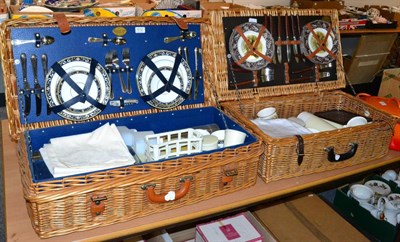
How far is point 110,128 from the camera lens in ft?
3.49

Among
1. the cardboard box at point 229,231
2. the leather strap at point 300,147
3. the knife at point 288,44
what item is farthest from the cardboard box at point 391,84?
the leather strap at point 300,147

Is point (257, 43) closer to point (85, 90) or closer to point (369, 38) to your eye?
point (85, 90)

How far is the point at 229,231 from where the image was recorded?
4.62ft

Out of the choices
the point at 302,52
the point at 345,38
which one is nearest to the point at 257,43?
the point at 302,52

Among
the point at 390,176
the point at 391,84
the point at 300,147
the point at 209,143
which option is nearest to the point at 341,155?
the point at 300,147

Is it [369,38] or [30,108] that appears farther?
[369,38]

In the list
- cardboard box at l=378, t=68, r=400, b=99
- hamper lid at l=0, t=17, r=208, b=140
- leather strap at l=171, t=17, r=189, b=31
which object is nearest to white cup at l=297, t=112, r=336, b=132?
hamper lid at l=0, t=17, r=208, b=140

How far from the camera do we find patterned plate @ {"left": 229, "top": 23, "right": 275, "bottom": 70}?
1.34m

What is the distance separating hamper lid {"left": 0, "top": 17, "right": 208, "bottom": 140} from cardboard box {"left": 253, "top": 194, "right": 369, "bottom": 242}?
0.62 meters

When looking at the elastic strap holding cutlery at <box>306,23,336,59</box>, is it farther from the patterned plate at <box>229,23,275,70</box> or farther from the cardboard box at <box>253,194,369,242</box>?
the cardboard box at <box>253,194,369,242</box>

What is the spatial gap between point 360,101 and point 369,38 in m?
2.16

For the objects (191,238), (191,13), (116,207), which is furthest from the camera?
(191,13)

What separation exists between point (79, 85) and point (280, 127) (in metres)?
0.66

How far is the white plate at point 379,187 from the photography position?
1.85 m
